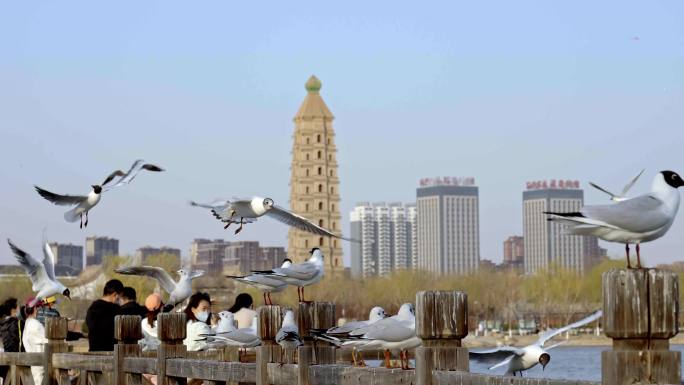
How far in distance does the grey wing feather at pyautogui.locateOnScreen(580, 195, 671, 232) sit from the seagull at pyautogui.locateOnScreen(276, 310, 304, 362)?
9.45ft

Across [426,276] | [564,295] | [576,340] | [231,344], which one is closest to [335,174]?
[426,276]

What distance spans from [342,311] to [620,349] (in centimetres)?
10245

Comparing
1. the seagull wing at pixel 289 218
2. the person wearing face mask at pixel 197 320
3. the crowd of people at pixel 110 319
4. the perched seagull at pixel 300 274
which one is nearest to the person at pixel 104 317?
the crowd of people at pixel 110 319

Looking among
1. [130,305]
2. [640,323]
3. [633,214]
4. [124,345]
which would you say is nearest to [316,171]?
[130,305]

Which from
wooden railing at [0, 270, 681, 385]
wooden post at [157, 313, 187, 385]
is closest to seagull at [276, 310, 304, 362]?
wooden railing at [0, 270, 681, 385]

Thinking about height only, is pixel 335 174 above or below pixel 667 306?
above

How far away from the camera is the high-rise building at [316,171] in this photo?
160125mm

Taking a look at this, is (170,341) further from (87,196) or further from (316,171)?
(316,171)

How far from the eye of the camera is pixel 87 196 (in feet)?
44.5

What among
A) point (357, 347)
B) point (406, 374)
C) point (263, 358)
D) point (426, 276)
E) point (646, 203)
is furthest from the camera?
point (426, 276)

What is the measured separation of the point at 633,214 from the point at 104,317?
7080mm

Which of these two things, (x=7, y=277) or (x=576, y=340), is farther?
(x=7, y=277)

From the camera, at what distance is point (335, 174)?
16512cm

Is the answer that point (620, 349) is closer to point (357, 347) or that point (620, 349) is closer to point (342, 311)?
point (357, 347)
